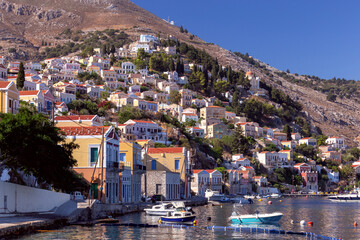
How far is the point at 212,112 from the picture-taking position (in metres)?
158

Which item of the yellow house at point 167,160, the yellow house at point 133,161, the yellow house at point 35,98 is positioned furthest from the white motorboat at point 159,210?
the yellow house at point 35,98

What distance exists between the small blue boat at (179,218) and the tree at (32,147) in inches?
363

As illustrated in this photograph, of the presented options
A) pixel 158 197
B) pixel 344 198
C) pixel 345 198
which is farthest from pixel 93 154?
pixel 345 198

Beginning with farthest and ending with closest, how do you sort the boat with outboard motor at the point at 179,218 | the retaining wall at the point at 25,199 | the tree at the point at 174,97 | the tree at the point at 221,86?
the tree at the point at 221,86 < the tree at the point at 174,97 < the boat with outboard motor at the point at 179,218 < the retaining wall at the point at 25,199

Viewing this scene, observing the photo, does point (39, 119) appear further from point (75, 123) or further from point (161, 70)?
point (161, 70)

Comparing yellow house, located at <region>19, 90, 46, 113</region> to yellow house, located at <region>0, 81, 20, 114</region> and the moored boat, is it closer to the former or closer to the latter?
yellow house, located at <region>0, 81, 20, 114</region>

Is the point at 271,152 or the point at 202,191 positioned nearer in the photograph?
the point at 202,191

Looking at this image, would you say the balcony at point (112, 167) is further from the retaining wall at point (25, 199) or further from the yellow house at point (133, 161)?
the retaining wall at point (25, 199)

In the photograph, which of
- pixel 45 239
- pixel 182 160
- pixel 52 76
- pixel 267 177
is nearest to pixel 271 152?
pixel 267 177

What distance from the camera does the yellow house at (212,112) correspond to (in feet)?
516

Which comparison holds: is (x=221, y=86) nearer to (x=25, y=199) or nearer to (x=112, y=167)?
(x=112, y=167)

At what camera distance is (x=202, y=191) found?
4013 inches

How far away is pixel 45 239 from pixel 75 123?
25418mm

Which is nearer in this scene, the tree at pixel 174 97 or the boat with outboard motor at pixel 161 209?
the boat with outboard motor at pixel 161 209
